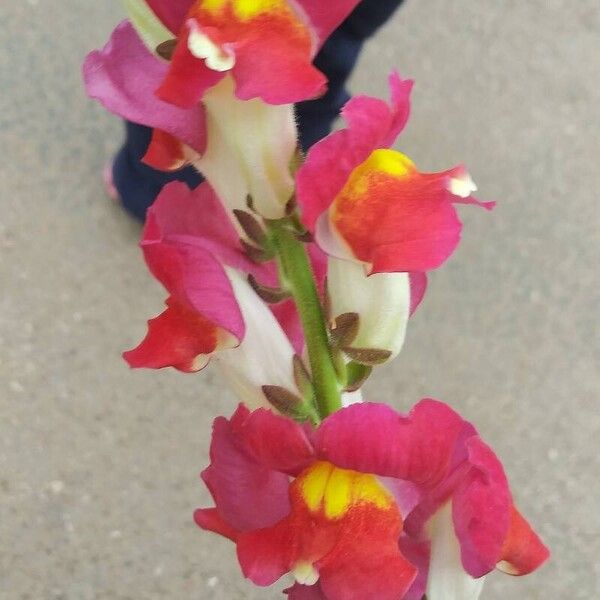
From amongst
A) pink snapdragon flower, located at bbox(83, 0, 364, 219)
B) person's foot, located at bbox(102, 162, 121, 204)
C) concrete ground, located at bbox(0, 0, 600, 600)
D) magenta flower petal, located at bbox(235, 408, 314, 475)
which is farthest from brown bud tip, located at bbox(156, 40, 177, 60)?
person's foot, located at bbox(102, 162, 121, 204)

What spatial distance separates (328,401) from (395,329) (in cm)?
4

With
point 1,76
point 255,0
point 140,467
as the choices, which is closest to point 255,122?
point 255,0

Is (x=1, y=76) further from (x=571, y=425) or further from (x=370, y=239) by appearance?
(x=370, y=239)

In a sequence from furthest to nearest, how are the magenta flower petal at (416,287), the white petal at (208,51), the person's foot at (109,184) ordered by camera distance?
the person's foot at (109,184) < the magenta flower petal at (416,287) < the white petal at (208,51)

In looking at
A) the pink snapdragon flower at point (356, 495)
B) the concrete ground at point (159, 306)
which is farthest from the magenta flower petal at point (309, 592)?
the concrete ground at point (159, 306)

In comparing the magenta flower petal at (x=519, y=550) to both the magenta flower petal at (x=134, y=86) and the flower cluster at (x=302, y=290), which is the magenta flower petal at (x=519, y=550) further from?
the magenta flower petal at (x=134, y=86)

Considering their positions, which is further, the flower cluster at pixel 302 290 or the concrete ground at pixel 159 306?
the concrete ground at pixel 159 306

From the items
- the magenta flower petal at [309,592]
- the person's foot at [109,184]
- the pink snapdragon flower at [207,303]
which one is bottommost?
the person's foot at [109,184]

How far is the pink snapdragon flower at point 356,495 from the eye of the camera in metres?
0.28

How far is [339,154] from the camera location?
27cm

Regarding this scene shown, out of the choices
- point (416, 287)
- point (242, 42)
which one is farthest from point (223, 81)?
point (416, 287)

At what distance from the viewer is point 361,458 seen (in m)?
0.29

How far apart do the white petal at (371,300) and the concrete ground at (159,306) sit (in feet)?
1.86

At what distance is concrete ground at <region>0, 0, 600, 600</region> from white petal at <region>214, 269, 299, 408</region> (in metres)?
0.55
